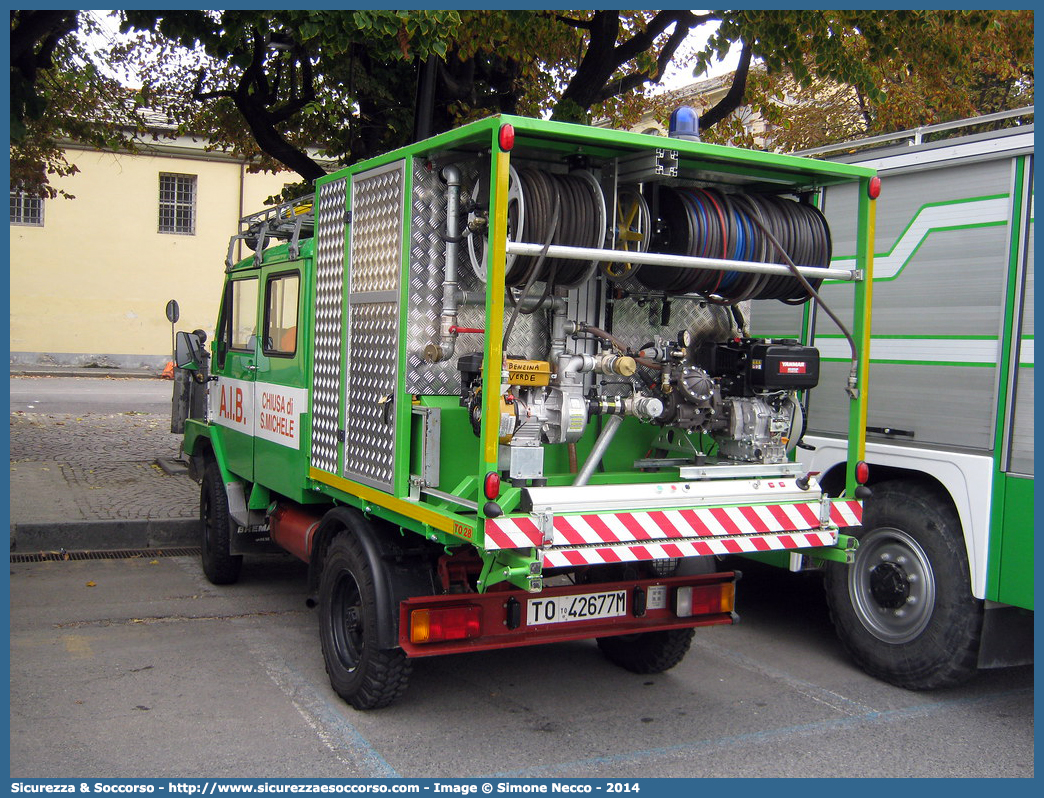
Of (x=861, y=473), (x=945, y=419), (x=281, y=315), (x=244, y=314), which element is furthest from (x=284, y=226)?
(x=945, y=419)

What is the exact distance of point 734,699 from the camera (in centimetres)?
534

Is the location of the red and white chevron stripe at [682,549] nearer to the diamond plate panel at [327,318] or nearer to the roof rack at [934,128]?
the diamond plate panel at [327,318]

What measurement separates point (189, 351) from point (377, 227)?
3676 mm

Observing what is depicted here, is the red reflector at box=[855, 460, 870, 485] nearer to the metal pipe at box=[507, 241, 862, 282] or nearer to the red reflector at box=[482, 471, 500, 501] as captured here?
the metal pipe at box=[507, 241, 862, 282]

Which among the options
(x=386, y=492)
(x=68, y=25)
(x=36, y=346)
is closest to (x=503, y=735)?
(x=386, y=492)

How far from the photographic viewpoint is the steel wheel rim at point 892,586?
18.3 feet

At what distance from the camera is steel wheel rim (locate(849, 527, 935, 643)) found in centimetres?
557

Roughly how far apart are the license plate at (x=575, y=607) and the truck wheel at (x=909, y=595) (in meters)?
1.81

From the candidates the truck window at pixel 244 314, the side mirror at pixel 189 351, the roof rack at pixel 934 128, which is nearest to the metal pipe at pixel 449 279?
the truck window at pixel 244 314

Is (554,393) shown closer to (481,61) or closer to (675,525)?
(675,525)

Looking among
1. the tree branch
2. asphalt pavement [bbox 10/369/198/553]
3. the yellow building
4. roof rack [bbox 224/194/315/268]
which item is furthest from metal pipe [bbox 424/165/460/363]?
the yellow building

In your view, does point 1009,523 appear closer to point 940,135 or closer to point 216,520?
point 216,520

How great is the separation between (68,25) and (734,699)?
7.59 m

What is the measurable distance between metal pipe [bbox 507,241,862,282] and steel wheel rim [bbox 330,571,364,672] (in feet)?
6.26
